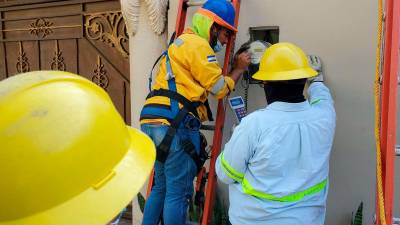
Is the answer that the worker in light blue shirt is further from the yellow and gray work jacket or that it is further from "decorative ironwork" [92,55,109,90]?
"decorative ironwork" [92,55,109,90]

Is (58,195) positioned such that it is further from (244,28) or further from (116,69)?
(116,69)

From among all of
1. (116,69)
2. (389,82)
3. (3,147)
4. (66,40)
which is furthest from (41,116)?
(66,40)

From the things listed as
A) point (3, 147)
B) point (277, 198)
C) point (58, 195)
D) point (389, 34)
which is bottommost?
point (277, 198)

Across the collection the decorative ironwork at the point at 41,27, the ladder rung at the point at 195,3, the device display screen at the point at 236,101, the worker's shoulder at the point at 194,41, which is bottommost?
the device display screen at the point at 236,101

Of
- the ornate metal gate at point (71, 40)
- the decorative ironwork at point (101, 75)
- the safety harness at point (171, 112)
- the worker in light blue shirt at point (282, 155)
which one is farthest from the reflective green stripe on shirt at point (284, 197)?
the decorative ironwork at point (101, 75)

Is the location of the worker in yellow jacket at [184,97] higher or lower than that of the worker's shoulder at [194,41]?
lower

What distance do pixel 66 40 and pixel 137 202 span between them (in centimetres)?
195

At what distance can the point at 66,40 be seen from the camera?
14.5 feet

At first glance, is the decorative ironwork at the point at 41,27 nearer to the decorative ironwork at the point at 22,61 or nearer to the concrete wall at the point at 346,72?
the decorative ironwork at the point at 22,61

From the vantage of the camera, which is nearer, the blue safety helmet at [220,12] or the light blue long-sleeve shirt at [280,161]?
the light blue long-sleeve shirt at [280,161]

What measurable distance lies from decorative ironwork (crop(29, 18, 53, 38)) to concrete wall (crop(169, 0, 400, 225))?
2.69 meters

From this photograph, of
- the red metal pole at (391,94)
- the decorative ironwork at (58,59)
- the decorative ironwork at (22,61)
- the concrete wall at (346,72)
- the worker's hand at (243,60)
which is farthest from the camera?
the decorative ironwork at (22,61)

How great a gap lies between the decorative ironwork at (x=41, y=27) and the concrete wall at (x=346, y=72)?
106 inches

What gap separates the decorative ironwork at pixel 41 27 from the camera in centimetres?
453
